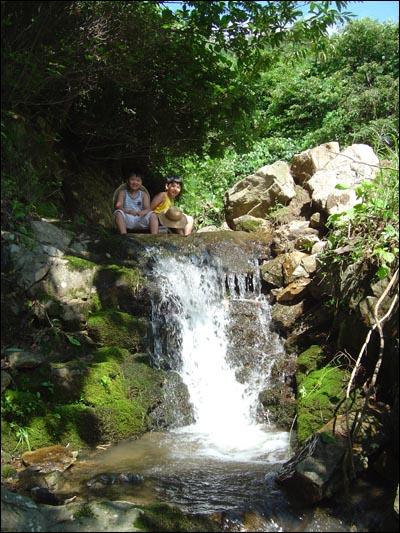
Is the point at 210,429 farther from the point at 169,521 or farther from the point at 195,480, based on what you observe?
the point at 169,521

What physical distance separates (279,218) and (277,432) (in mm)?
4428

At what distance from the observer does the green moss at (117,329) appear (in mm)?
6000

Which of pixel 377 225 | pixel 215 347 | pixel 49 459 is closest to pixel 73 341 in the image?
pixel 49 459

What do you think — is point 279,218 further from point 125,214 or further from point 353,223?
point 353,223

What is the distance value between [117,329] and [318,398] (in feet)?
7.80

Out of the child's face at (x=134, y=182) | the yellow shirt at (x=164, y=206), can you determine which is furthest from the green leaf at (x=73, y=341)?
the yellow shirt at (x=164, y=206)

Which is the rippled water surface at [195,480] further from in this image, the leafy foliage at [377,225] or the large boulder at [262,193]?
the large boulder at [262,193]

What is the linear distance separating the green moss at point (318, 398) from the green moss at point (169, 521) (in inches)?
69.4

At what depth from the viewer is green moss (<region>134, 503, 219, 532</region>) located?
3283 mm

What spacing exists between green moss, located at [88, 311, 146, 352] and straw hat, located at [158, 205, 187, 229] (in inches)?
97.1

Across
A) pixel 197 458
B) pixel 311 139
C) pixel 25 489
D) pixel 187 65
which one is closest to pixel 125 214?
pixel 187 65

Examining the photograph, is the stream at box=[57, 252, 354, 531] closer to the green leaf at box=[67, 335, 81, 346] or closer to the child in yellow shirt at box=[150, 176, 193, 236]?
the child in yellow shirt at box=[150, 176, 193, 236]

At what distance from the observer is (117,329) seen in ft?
20.0

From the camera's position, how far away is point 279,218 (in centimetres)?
915
